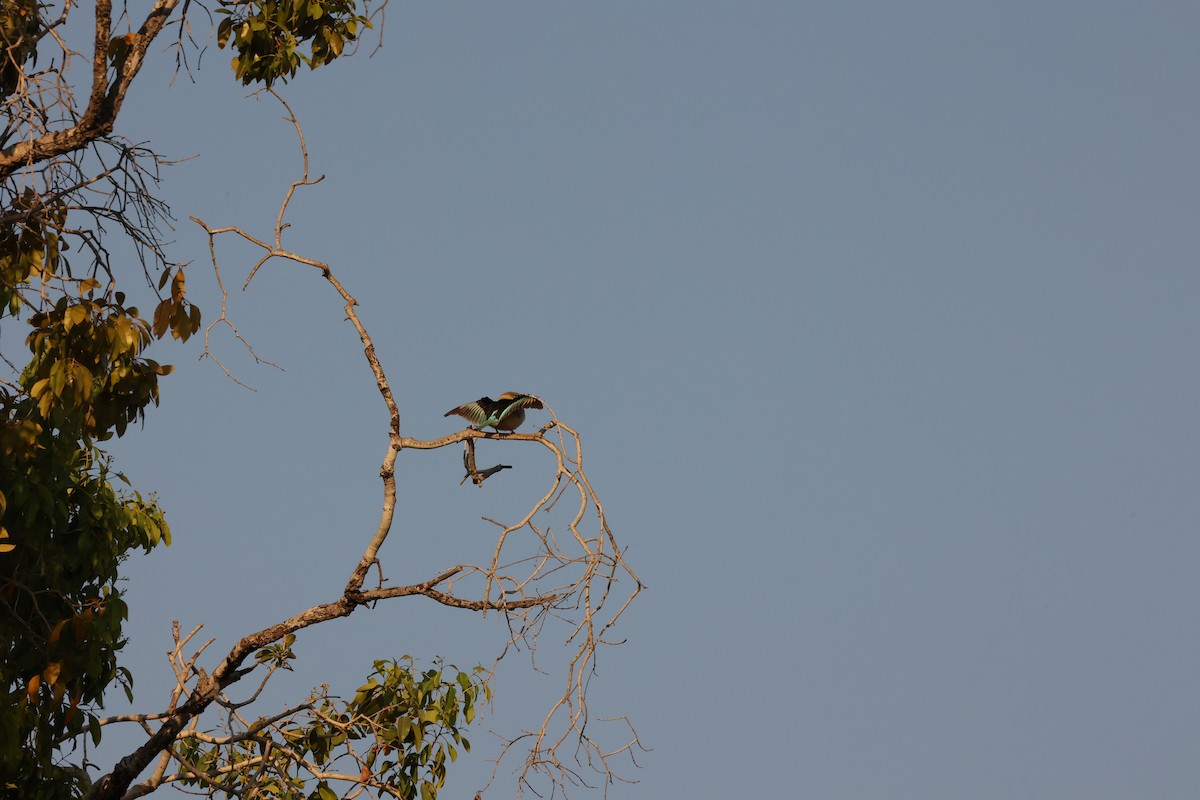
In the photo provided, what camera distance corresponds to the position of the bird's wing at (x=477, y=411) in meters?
6.46

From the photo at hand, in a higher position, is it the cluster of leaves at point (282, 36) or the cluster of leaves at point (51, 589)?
the cluster of leaves at point (282, 36)

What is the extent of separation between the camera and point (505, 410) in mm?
6418

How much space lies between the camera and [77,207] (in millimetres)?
6016

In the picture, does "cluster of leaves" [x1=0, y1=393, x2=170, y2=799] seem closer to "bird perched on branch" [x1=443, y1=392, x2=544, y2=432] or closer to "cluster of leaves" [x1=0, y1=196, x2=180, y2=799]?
"cluster of leaves" [x1=0, y1=196, x2=180, y2=799]

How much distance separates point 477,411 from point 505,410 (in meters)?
0.17

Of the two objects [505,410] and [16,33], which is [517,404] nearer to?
[505,410]

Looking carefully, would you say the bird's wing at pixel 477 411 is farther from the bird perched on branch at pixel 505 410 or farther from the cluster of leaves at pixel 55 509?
the cluster of leaves at pixel 55 509

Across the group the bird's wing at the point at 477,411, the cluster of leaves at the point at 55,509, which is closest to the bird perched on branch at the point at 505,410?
the bird's wing at the point at 477,411

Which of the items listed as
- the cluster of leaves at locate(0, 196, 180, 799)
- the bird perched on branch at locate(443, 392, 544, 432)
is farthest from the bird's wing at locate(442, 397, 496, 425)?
the cluster of leaves at locate(0, 196, 180, 799)

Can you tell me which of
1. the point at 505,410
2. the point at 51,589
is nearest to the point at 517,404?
the point at 505,410

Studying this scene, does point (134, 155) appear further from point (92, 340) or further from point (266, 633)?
point (266, 633)

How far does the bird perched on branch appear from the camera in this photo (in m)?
6.41

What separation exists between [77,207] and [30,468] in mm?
1607

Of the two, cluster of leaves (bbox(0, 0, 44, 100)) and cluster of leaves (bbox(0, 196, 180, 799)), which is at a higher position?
cluster of leaves (bbox(0, 0, 44, 100))
